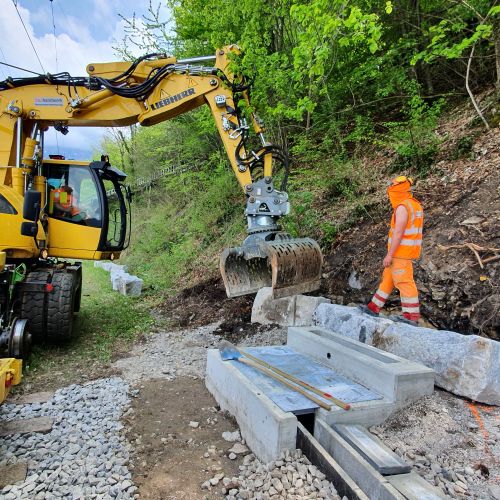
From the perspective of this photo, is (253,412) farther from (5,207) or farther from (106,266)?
(106,266)

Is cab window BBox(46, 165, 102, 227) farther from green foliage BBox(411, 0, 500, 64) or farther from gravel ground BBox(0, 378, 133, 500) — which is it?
green foliage BBox(411, 0, 500, 64)

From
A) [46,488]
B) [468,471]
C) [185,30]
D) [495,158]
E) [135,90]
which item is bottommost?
[46,488]

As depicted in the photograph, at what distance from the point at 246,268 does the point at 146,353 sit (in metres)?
1.79

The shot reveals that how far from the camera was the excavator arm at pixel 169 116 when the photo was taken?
5043 mm

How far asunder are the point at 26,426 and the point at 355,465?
8.99 ft

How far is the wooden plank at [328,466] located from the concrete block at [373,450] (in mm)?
226

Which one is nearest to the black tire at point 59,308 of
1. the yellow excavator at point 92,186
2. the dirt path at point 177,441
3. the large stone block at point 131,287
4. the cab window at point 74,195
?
the yellow excavator at point 92,186

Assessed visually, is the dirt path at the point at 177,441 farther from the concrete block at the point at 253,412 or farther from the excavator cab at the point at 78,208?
the excavator cab at the point at 78,208

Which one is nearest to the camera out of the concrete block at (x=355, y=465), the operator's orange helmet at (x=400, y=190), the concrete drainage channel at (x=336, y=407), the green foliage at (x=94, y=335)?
the concrete block at (x=355, y=465)

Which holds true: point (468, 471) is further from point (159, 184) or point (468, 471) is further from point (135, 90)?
point (159, 184)

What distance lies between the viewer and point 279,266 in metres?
4.67

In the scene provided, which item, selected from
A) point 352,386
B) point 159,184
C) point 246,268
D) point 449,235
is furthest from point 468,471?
point 159,184

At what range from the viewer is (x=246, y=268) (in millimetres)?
5863

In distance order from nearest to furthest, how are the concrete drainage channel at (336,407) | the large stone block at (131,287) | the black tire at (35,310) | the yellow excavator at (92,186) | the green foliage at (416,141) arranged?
the concrete drainage channel at (336,407), the yellow excavator at (92,186), the black tire at (35,310), the green foliage at (416,141), the large stone block at (131,287)
